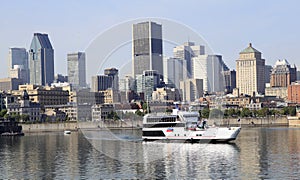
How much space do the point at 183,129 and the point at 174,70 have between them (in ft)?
84.4

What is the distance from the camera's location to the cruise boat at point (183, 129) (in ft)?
244

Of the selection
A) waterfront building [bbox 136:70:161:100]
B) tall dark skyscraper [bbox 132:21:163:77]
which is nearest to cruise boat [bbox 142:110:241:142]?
waterfront building [bbox 136:70:161:100]

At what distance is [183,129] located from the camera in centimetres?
7625

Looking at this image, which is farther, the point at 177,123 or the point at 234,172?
the point at 177,123

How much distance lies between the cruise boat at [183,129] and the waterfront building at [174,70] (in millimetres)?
20536

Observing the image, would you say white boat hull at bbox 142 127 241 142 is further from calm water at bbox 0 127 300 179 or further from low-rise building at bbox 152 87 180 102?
calm water at bbox 0 127 300 179

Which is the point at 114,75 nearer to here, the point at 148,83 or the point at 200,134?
the point at 148,83

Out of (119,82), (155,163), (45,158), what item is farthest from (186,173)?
(45,158)

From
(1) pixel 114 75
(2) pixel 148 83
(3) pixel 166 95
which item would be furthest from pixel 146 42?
(3) pixel 166 95

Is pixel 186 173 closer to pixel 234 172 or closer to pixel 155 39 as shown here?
pixel 234 172

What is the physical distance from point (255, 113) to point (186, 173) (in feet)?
403

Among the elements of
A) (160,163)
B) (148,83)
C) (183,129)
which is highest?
(148,83)

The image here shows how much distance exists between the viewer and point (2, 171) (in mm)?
48062

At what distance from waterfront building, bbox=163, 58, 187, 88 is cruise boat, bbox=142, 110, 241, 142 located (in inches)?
809
